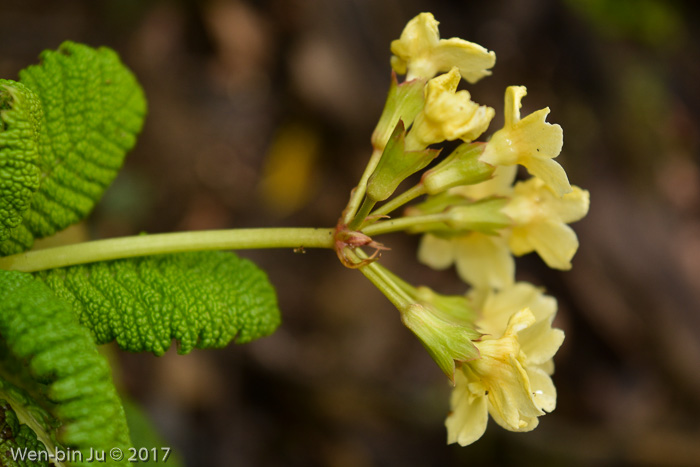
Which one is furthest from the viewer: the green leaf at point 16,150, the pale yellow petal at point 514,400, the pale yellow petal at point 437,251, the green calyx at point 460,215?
the pale yellow petal at point 437,251

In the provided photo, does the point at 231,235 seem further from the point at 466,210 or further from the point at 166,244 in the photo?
the point at 466,210

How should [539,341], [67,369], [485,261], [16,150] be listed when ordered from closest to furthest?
[67,369], [16,150], [539,341], [485,261]

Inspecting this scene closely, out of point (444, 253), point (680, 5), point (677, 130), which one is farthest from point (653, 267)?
point (444, 253)

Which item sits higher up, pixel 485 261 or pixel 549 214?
pixel 549 214

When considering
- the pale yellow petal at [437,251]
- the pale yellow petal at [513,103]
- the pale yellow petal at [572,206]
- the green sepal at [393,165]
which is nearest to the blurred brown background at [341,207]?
the pale yellow petal at [437,251]

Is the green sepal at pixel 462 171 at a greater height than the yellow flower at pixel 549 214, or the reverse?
the green sepal at pixel 462 171

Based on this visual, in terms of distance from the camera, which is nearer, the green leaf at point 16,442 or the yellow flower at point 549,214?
the green leaf at point 16,442

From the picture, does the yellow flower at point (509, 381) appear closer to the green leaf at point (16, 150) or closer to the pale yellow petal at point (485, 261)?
the pale yellow petal at point (485, 261)

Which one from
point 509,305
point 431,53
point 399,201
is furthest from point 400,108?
point 509,305

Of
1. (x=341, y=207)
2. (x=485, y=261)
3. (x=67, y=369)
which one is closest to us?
(x=67, y=369)
